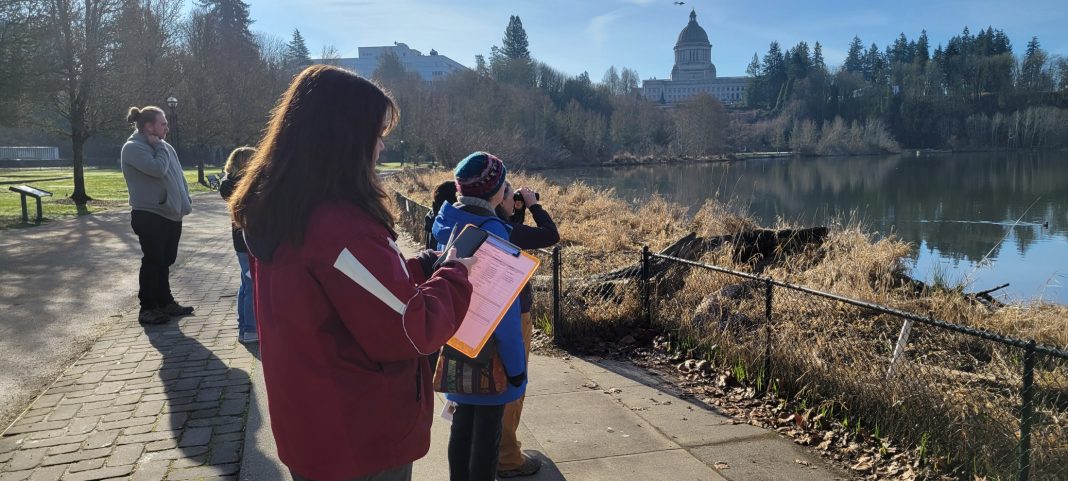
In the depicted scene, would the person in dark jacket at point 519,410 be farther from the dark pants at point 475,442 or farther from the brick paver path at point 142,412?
the brick paver path at point 142,412

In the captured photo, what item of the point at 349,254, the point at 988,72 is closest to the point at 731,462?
the point at 349,254

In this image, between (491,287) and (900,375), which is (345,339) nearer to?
(491,287)

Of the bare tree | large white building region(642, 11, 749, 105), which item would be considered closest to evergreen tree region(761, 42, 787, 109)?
large white building region(642, 11, 749, 105)

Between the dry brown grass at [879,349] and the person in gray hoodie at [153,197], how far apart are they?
3641 millimetres

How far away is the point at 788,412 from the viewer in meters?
4.78

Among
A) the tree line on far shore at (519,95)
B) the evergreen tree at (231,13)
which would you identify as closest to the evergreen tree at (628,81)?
the tree line on far shore at (519,95)

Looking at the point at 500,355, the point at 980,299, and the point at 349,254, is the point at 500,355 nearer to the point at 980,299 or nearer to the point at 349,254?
the point at 349,254

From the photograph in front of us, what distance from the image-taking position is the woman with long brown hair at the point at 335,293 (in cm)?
176

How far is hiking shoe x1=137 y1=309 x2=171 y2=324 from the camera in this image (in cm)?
673

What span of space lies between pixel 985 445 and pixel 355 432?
3522 mm

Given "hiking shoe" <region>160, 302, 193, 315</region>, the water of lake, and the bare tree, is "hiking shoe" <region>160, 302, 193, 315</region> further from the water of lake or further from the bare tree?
the bare tree

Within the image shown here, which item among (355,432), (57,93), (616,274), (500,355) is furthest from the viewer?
(57,93)

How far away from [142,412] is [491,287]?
3205 mm

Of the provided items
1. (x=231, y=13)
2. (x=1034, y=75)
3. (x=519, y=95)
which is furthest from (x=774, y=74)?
(x=231, y=13)
